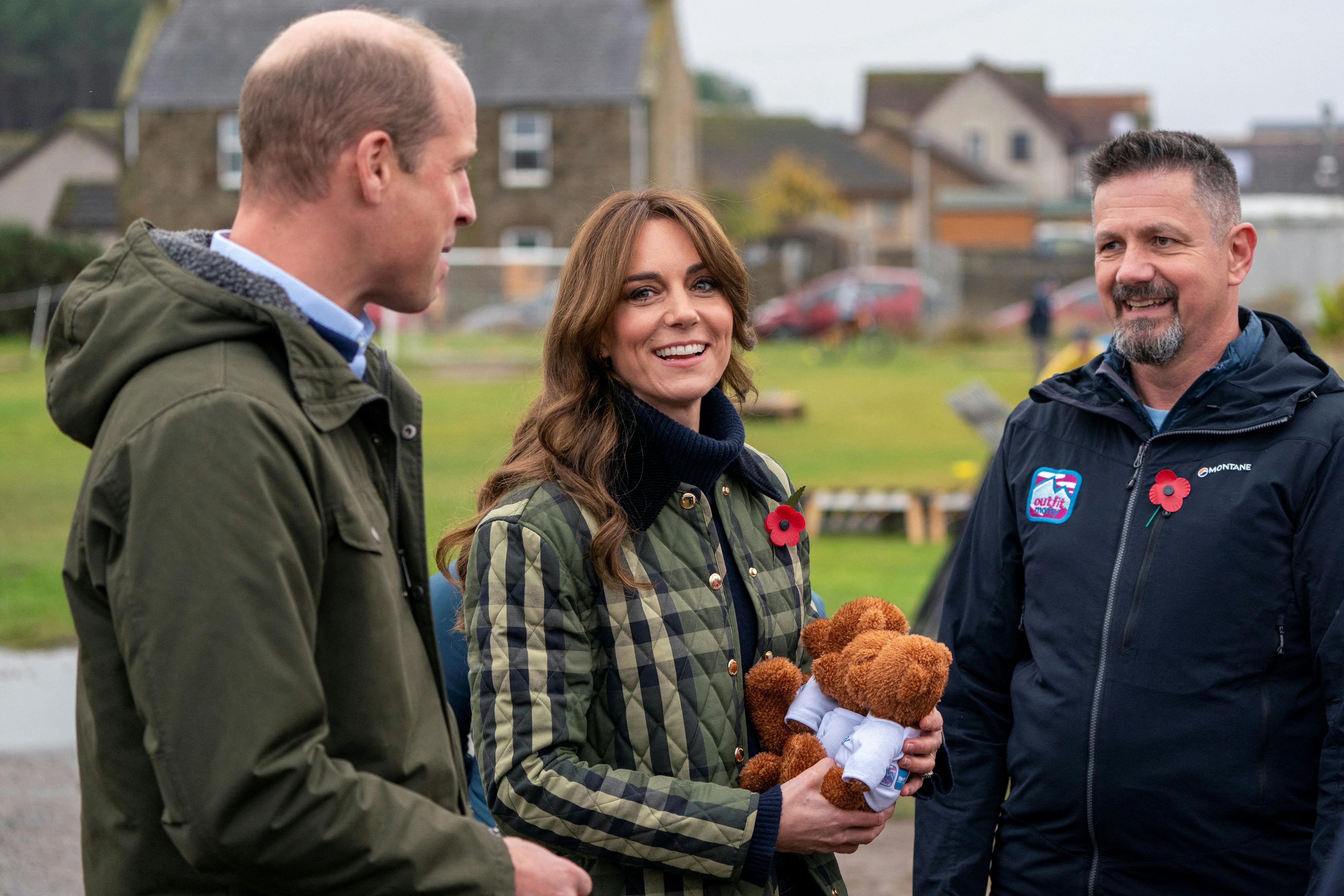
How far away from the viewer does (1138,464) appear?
109 inches

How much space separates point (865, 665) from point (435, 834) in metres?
0.95

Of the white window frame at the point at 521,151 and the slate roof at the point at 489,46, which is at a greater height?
the slate roof at the point at 489,46

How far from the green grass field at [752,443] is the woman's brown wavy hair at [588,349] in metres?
0.26

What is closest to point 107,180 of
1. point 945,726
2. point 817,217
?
point 817,217

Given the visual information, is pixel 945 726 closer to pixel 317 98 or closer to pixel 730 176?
pixel 317 98

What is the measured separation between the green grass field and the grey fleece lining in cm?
111

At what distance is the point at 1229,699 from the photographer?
258cm

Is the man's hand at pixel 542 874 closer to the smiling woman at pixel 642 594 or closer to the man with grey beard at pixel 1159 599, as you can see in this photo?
the smiling woman at pixel 642 594

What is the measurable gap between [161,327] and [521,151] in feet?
114

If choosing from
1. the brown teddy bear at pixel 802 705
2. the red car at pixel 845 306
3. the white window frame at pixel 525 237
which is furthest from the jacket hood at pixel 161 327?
the white window frame at pixel 525 237

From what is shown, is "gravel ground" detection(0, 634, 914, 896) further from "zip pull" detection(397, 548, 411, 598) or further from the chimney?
the chimney

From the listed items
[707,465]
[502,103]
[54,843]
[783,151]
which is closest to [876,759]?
[707,465]

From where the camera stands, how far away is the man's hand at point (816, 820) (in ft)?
7.54

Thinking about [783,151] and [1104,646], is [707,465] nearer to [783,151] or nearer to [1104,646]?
[1104,646]
